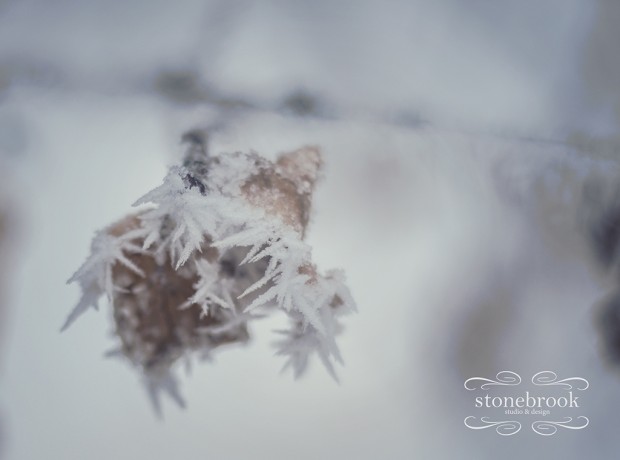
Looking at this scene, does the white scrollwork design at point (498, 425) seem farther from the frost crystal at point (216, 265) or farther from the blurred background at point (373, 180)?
the frost crystal at point (216, 265)

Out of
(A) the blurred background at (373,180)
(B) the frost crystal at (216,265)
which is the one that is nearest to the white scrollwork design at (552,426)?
(A) the blurred background at (373,180)

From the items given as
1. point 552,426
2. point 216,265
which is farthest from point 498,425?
point 216,265

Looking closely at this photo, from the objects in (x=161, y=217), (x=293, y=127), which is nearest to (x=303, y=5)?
(x=293, y=127)

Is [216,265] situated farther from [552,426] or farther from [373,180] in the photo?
[552,426]

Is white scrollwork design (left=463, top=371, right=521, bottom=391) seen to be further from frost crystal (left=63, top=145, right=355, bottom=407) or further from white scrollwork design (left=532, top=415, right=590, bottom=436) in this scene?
frost crystal (left=63, top=145, right=355, bottom=407)

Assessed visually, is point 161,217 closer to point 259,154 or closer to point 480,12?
point 259,154
